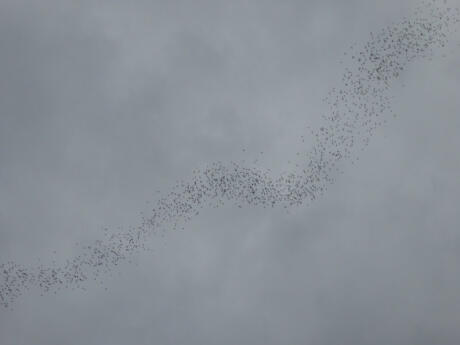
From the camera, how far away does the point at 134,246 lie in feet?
338

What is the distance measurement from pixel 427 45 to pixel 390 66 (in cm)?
515

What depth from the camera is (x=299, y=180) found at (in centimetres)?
10150

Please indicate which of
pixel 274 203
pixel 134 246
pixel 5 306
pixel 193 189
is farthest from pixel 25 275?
pixel 274 203

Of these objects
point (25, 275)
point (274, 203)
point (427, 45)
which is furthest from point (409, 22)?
point (25, 275)

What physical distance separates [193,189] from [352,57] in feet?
84.3

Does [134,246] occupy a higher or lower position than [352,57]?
lower

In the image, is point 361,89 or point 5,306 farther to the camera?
point 5,306

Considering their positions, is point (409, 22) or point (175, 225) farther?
point (175, 225)

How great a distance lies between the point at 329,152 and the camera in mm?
100312

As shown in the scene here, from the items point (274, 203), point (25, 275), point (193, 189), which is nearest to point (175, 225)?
point (193, 189)

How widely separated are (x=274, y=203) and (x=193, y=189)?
34.3 feet

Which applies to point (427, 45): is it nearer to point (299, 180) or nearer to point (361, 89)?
point (361, 89)

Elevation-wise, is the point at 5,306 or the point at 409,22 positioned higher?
the point at 409,22

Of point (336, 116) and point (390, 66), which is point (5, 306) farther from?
point (390, 66)
